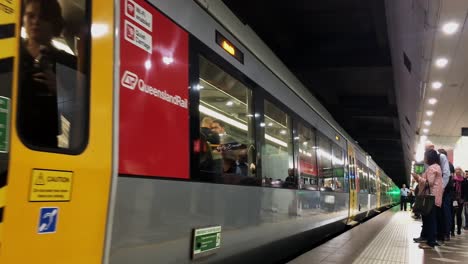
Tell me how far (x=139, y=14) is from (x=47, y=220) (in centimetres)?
139

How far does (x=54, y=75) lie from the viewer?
217cm

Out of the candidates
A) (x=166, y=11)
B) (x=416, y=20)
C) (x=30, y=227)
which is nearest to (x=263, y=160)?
(x=166, y=11)

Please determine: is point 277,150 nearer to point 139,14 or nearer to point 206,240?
point 206,240

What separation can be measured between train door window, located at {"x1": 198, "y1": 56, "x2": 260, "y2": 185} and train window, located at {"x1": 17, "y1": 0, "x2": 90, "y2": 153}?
1.28 meters

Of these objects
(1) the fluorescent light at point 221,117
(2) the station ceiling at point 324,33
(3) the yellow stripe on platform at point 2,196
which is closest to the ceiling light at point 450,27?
(2) the station ceiling at point 324,33

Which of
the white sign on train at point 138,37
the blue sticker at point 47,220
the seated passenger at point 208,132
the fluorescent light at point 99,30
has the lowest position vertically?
the blue sticker at point 47,220

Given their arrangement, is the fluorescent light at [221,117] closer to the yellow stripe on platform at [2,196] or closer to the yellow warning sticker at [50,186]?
the yellow warning sticker at [50,186]

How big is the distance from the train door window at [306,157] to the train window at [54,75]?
4.13 m

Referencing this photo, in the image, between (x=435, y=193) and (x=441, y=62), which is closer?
(x=435, y=193)

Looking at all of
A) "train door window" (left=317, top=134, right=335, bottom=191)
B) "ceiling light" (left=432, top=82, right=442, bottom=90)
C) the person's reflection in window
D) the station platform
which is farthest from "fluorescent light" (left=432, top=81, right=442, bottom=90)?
the person's reflection in window

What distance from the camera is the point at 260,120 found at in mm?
4738

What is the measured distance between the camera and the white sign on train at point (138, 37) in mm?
2626

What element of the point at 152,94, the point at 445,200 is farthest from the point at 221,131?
A: the point at 445,200

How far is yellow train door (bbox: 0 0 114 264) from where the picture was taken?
1850 millimetres
